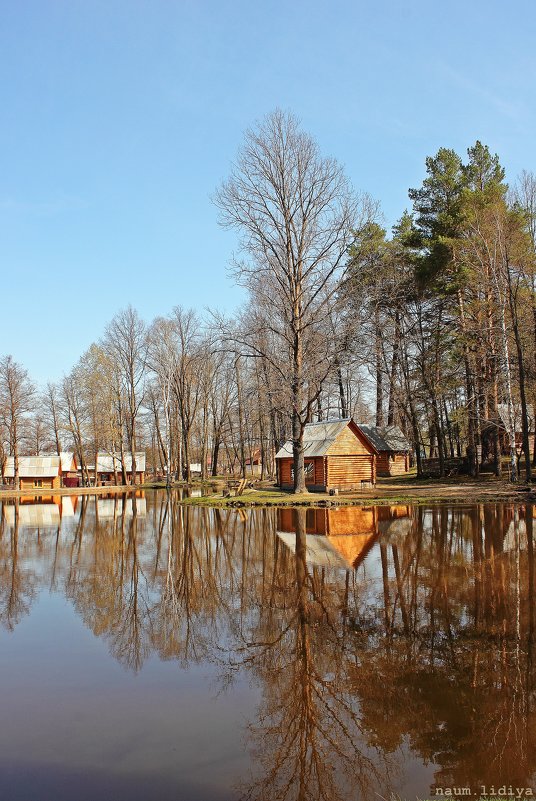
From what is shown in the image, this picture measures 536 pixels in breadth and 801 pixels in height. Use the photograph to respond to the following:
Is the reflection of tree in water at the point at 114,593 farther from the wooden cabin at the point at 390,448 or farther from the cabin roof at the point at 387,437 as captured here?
the wooden cabin at the point at 390,448

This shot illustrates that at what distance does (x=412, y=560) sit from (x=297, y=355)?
61.7ft

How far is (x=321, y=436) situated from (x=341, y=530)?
62.9ft

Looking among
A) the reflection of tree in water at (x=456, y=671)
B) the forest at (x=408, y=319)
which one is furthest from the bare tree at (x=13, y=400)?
the reflection of tree in water at (x=456, y=671)

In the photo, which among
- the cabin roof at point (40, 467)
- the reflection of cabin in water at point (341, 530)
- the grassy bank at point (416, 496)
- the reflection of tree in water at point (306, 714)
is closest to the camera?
the reflection of tree in water at point (306, 714)

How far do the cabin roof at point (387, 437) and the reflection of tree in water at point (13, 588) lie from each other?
111 ft

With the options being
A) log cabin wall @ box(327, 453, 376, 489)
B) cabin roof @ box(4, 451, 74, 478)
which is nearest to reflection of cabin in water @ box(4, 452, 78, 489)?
cabin roof @ box(4, 451, 74, 478)

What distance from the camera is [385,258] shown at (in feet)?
135

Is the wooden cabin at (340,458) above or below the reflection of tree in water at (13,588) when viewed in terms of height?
above

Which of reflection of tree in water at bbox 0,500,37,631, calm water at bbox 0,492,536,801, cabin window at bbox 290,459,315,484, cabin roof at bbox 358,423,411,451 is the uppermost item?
cabin roof at bbox 358,423,411,451

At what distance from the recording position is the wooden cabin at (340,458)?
119 feet

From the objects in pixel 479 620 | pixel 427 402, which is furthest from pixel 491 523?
pixel 427 402

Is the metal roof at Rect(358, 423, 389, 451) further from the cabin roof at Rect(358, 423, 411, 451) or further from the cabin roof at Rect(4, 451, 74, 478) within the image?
the cabin roof at Rect(4, 451, 74, 478)

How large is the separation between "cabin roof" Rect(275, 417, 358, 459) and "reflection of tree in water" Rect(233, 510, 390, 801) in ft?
88.3

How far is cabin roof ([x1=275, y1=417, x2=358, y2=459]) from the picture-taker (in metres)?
36.5
